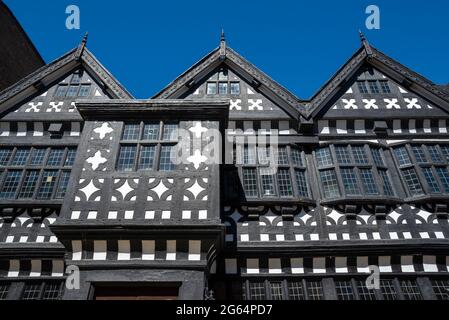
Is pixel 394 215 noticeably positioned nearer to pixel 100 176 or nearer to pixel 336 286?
pixel 336 286

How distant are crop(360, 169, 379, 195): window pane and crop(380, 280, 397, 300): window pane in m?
2.61

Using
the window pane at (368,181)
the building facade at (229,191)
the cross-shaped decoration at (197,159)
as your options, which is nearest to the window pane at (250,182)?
the building facade at (229,191)

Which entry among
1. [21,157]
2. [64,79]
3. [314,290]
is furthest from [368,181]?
[64,79]

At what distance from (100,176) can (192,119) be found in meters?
3.07

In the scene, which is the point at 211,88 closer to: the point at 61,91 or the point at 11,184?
the point at 61,91

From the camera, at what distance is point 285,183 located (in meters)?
11.7

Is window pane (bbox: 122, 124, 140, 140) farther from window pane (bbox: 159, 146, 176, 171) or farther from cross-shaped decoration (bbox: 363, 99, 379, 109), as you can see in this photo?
cross-shaped decoration (bbox: 363, 99, 379, 109)

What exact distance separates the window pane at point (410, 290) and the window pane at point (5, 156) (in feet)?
40.2

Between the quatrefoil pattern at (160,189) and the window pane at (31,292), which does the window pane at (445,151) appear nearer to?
the quatrefoil pattern at (160,189)

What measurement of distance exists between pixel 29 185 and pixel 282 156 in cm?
787
